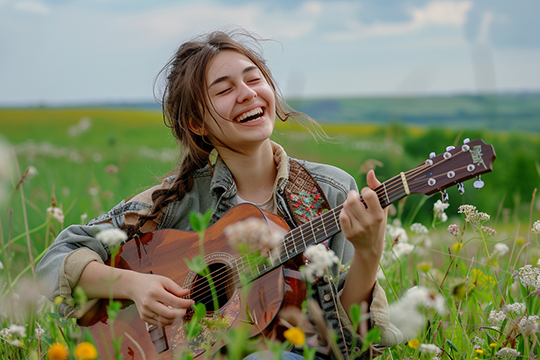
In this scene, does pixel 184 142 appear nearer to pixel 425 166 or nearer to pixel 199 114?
pixel 199 114

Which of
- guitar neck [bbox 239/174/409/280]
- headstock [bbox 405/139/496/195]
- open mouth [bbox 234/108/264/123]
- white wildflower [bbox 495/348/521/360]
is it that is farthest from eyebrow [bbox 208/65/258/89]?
white wildflower [bbox 495/348/521/360]

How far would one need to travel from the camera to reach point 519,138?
39.0ft

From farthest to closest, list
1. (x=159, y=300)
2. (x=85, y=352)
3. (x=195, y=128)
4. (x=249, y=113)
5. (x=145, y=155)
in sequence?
(x=145, y=155)
(x=195, y=128)
(x=249, y=113)
(x=159, y=300)
(x=85, y=352)

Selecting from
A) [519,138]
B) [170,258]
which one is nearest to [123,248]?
[170,258]

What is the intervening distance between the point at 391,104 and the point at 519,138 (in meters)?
11.3

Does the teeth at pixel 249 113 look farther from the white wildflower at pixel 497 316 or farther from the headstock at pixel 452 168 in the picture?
the white wildflower at pixel 497 316

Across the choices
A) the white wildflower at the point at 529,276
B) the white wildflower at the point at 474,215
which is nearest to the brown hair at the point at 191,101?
the white wildflower at the point at 474,215

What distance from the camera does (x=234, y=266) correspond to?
193 centimetres

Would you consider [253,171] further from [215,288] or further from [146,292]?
[146,292]

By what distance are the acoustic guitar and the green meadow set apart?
11.5 inches

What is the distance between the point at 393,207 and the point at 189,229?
1.47m

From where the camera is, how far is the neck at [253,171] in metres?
2.40

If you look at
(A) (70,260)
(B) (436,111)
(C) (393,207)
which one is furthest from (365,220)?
(B) (436,111)

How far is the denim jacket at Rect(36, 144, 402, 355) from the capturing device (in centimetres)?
192
